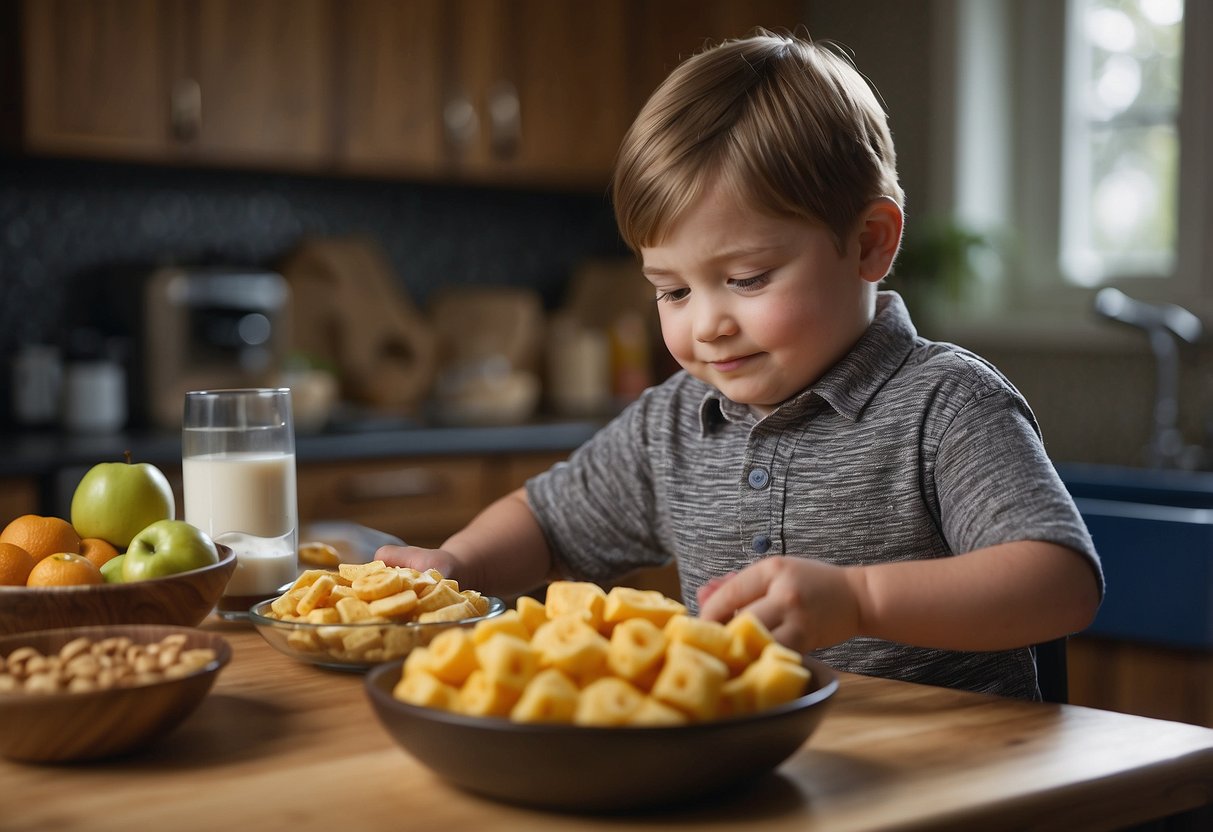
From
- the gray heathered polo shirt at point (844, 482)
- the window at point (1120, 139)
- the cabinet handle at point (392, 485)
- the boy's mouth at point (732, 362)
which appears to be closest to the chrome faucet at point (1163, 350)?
the window at point (1120, 139)

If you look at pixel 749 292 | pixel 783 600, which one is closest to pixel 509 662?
pixel 783 600

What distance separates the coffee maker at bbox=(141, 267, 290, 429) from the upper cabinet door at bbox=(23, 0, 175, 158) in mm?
315

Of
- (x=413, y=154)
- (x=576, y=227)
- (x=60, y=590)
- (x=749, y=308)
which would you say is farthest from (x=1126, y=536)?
(x=576, y=227)

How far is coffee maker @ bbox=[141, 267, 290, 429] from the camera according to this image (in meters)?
3.07

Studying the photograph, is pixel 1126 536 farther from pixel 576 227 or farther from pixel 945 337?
pixel 576 227

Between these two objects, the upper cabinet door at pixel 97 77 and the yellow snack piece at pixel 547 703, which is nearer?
the yellow snack piece at pixel 547 703

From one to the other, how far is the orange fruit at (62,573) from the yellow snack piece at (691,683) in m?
0.50

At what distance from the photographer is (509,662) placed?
682 millimetres

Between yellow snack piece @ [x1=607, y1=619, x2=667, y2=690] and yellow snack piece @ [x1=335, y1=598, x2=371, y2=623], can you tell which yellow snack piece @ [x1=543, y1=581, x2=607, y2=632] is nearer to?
yellow snack piece @ [x1=607, y1=619, x2=667, y2=690]

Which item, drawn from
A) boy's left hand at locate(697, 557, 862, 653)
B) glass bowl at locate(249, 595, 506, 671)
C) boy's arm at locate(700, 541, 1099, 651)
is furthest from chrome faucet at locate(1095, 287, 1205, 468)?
glass bowl at locate(249, 595, 506, 671)

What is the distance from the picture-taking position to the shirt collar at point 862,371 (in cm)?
123

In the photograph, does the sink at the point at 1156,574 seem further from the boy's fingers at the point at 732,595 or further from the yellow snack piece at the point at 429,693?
the yellow snack piece at the point at 429,693

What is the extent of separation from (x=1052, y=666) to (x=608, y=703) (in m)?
0.67

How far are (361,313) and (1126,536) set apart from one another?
6.74 feet
